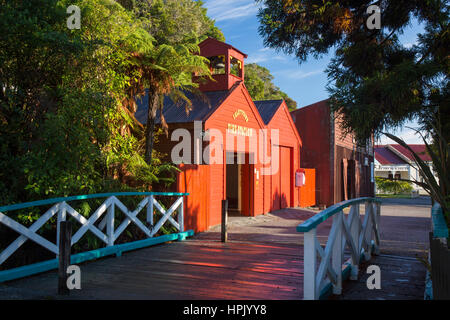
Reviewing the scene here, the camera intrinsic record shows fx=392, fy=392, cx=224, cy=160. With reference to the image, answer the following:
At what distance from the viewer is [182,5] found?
96.9 ft

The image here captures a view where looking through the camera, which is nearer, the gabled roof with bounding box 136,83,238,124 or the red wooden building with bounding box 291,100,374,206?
the gabled roof with bounding box 136,83,238,124

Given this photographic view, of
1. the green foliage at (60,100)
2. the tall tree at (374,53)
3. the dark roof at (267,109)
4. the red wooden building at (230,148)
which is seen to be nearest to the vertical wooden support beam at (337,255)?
the tall tree at (374,53)

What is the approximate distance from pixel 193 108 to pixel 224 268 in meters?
7.56

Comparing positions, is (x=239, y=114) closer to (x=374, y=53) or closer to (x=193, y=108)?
(x=193, y=108)

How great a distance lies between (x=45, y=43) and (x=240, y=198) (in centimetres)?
979

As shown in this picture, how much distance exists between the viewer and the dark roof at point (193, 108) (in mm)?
12325

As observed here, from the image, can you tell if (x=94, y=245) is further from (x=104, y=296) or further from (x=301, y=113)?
(x=301, y=113)

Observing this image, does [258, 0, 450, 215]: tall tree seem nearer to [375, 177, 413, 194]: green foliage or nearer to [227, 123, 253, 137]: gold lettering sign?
[227, 123, 253, 137]: gold lettering sign

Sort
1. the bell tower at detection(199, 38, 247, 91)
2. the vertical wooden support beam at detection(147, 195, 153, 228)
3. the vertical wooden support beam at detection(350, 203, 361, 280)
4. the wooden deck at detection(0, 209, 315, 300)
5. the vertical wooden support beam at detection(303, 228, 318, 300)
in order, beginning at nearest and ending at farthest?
1. the vertical wooden support beam at detection(303, 228, 318, 300)
2. the wooden deck at detection(0, 209, 315, 300)
3. the vertical wooden support beam at detection(350, 203, 361, 280)
4. the vertical wooden support beam at detection(147, 195, 153, 228)
5. the bell tower at detection(199, 38, 247, 91)

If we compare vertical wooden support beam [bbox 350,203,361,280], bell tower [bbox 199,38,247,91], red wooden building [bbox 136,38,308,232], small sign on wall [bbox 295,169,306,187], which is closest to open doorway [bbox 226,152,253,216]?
red wooden building [bbox 136,38,308,232]

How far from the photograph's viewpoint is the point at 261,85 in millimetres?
34312

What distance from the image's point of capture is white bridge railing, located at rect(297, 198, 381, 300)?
3941 millimetres

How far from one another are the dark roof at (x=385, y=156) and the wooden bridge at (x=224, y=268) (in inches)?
1447

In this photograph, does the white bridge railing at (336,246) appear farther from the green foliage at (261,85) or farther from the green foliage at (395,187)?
the green foliage at (261,85)
